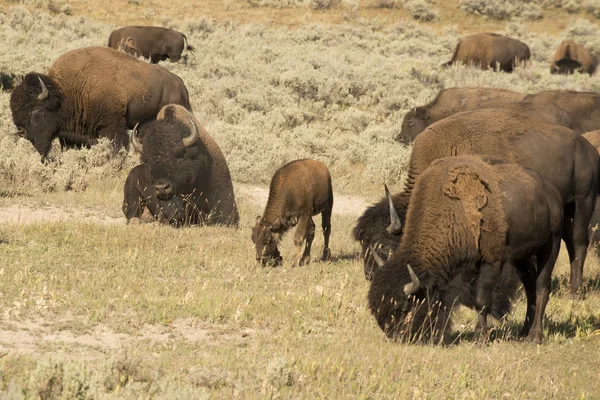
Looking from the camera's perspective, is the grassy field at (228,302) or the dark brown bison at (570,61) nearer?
the grassy field at (228,302)

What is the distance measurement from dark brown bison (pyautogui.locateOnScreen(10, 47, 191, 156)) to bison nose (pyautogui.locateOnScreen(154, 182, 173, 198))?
3636 mm

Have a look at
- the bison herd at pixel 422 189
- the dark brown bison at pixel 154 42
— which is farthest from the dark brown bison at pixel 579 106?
the dark brown bison at pixel 154 42

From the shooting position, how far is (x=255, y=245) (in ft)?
31.5

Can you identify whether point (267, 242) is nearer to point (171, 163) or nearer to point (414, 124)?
point (171, 163)

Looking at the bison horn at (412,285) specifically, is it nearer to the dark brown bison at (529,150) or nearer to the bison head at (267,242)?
the dark brown bison at (529,150)

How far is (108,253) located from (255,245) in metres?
1.67

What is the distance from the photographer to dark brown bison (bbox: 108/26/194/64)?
1083 inches

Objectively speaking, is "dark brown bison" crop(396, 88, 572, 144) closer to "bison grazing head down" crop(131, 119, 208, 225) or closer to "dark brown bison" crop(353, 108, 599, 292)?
"dark brown bison" crop(353, 108, 599, 292)

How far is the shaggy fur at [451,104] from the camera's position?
1622cm

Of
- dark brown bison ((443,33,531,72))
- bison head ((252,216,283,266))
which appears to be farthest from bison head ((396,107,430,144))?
dark brown bison ((443,33,531,72))

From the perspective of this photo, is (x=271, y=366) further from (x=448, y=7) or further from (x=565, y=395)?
(x=448, y=7)

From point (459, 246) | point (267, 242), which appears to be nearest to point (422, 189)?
point (459, 246)

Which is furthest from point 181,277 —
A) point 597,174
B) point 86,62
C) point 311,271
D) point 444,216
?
point 86,62

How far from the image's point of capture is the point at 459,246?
6637mm
